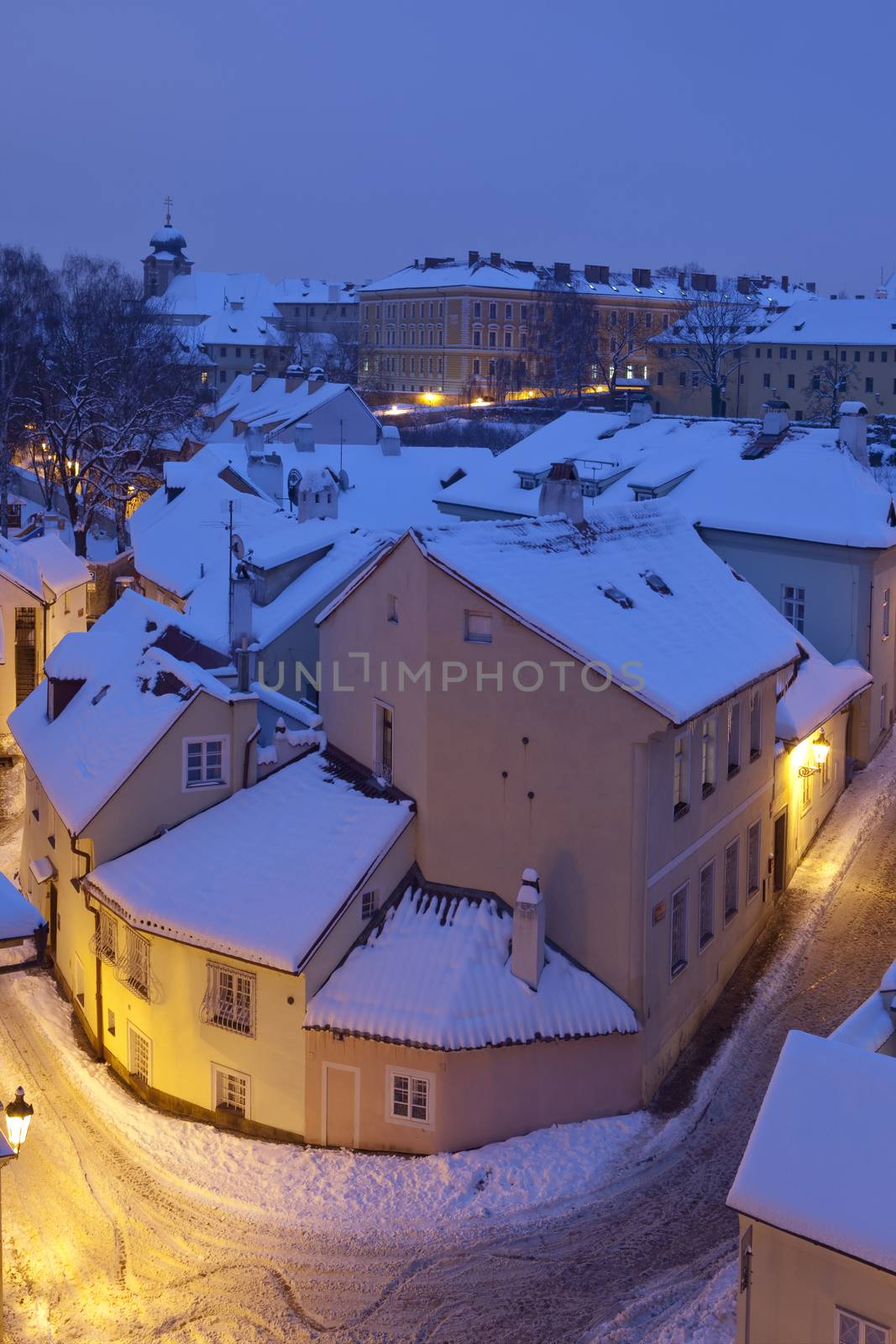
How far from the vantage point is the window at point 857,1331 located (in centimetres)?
1097

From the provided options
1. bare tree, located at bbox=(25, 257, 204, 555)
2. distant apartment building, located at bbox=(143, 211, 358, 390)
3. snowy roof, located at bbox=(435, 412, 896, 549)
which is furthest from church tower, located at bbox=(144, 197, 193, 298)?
snowy roof, located at bbox=(435, 412, 896, 549)

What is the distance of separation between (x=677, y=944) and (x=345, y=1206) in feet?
20.0

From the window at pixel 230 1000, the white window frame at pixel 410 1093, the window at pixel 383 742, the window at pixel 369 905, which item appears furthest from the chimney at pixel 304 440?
the white window frame at pixel 410 1093

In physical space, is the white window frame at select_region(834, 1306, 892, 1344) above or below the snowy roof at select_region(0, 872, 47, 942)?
below

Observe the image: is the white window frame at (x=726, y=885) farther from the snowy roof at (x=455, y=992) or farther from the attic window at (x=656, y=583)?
the attic window at (x=656, y=583)

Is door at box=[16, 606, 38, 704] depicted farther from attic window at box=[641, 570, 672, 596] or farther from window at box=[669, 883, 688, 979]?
window at box=[669, 883, 688, 979]

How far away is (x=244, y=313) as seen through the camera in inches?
4611

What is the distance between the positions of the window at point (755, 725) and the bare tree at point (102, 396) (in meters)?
38.3

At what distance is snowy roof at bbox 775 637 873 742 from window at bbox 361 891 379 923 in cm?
887

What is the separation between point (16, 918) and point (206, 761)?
902cm

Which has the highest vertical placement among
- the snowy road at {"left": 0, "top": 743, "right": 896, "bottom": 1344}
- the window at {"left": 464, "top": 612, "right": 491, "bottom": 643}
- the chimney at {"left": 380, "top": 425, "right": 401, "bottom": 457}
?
the chimney at {"left": 380, "top": 425, "right": 401, "bottom": 457}

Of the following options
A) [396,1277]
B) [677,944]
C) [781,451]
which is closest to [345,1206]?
[396,1277]

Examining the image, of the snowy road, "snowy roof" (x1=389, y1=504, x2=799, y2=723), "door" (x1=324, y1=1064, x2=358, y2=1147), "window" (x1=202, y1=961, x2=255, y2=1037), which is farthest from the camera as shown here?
"snowy roof" (x1=389, y1=504, x2=799, y2=723)

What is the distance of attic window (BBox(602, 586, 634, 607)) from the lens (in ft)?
70.2
